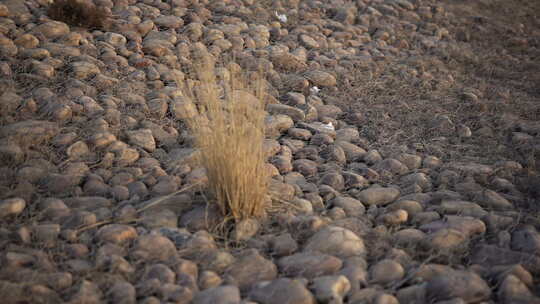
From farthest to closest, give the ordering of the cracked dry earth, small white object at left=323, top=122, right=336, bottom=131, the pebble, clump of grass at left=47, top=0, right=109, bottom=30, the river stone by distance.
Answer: clump of grass at left=47, top=0, right=109, bottom=30, small white object at left=323, top=122, right=336, bottom=131, the river stone, the cracked dry earth, the pebble

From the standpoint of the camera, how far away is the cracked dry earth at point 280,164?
77.3 inches

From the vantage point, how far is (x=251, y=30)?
4102mm

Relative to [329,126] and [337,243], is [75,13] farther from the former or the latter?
[337,243]

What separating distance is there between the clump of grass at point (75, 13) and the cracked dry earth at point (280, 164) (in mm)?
63

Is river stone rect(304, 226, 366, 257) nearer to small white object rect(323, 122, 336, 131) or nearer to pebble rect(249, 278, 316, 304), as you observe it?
pebble rect(249, 278, 316, 304)

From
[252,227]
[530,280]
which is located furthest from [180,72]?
[530,280]

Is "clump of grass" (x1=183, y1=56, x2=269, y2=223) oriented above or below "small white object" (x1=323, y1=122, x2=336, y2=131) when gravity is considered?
above

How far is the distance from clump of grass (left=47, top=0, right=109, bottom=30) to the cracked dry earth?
63 millimetres

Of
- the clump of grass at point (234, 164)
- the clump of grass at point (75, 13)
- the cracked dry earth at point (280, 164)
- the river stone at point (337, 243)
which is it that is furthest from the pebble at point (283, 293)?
the clump of grass at point (75, 13)

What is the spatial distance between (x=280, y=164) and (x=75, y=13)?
6.51 feet

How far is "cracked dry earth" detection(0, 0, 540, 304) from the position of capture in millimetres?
1964

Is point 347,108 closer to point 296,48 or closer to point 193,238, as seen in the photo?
point 296,48

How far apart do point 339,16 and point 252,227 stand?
10.2 feet

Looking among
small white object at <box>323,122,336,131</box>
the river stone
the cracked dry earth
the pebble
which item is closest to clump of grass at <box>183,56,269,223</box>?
the cracked dry earth
